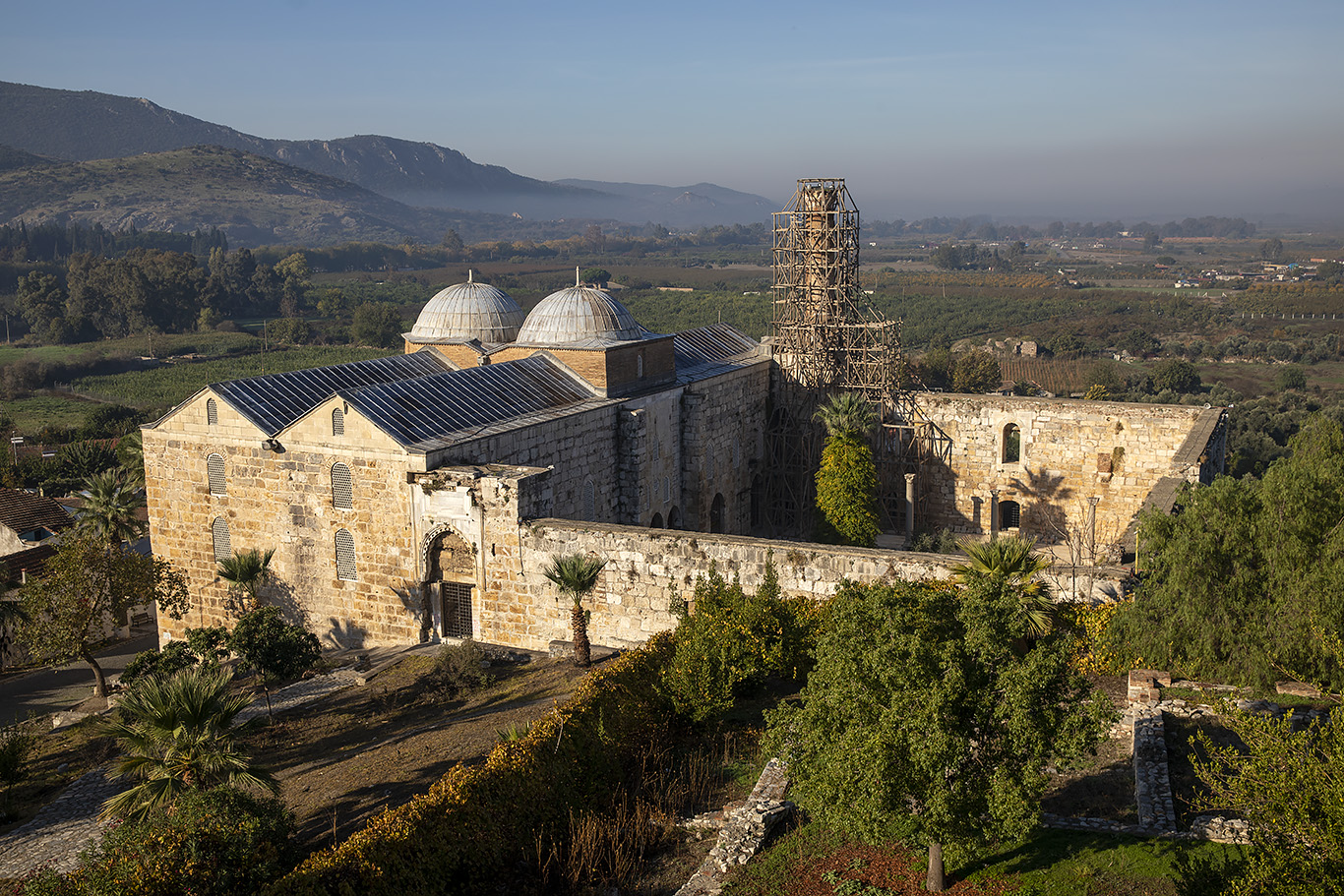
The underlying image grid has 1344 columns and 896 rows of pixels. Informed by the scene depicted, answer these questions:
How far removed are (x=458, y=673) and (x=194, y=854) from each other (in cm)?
975

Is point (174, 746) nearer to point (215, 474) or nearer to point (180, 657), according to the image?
point (180, 657)

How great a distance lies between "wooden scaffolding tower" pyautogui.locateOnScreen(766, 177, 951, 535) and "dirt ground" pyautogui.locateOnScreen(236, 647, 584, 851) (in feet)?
58.1

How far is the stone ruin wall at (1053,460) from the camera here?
109ft

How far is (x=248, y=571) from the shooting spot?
2381cm

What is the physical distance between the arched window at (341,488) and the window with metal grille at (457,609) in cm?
294

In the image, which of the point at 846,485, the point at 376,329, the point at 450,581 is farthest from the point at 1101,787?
the point at 376,329

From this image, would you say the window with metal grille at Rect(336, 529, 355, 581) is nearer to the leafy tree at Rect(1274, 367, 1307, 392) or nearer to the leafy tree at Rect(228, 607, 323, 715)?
the leafy tree at Rect(228, 607, 323, 715)

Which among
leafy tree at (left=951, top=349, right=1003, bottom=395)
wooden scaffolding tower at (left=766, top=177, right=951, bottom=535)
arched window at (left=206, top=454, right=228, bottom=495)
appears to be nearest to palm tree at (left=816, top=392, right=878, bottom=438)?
wooden scaffolding tower at (left=766, top=177, right=951, bottom=535)

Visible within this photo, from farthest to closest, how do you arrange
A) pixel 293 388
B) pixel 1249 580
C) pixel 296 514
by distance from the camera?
pixel 293 388 → pixel 296 514 → pixel 1249 580

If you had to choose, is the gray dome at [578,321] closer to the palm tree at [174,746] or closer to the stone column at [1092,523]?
the stone column at [1092,523]

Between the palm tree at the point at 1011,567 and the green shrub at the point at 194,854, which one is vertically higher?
the palm tree at the point at 1011,567

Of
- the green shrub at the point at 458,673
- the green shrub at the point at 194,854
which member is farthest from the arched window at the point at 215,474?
the green shrub at the point at 194,854

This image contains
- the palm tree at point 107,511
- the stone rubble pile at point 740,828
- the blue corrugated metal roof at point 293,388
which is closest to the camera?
the stone rubble pile at point 740,828

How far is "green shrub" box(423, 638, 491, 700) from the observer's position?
1991cm
